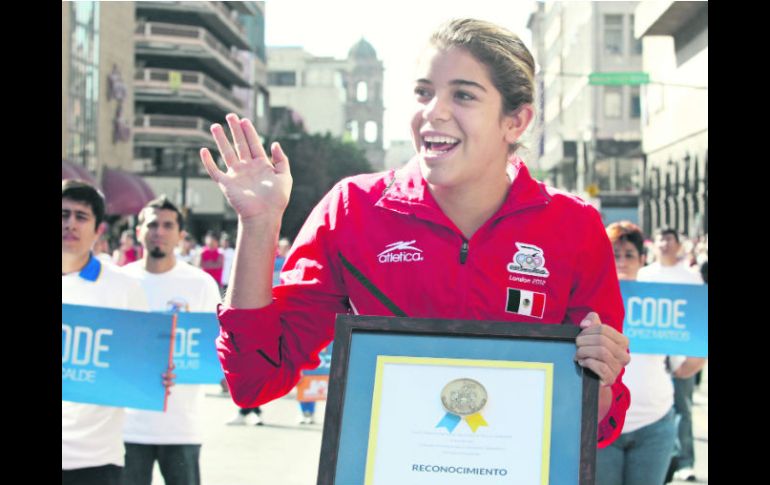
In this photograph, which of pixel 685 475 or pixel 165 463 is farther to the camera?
pixel 685 475

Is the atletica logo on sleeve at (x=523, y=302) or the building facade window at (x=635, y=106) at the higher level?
the building facade window at (x=635, y=106)

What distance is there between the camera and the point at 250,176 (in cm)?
309

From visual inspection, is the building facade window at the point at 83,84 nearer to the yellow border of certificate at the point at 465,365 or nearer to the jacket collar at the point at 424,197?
the jacket collar at the point at 424,197

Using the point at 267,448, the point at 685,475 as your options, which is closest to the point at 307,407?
the point at 267,448

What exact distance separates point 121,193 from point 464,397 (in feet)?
169

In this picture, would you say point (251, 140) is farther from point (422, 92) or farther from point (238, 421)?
point (238, 421)

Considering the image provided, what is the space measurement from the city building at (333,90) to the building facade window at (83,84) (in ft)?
267

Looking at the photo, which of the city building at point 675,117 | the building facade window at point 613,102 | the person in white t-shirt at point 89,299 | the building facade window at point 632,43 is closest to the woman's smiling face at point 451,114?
the person in white t-shirt at point 89,299

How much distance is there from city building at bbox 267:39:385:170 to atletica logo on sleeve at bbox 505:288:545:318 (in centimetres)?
12953

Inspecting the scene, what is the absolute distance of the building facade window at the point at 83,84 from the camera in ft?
154

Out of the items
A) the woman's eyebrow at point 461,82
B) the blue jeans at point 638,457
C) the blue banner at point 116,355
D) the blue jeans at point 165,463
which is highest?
the woman's eyebrow at point 461,82

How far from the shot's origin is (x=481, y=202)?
3.39 m
